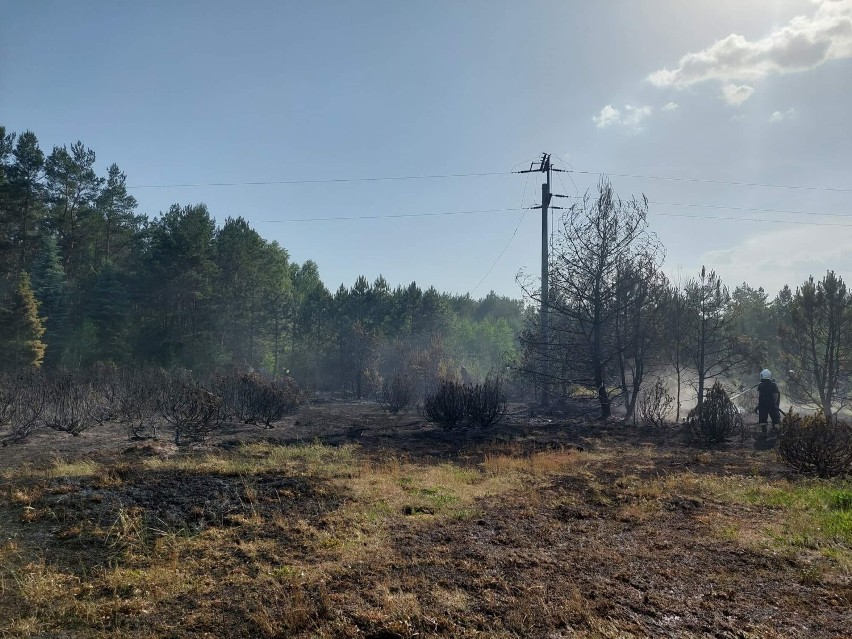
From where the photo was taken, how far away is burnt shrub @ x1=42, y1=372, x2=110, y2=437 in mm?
13406

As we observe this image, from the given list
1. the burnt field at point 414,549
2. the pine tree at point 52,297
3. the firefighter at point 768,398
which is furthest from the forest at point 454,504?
the pine tree at point 52,297

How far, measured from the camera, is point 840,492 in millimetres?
7465

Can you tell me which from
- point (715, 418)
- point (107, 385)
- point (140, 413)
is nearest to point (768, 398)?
point (715, 418)

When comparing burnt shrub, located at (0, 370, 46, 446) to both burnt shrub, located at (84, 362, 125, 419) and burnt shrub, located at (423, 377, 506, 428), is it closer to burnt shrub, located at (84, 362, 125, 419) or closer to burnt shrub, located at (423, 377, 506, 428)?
burnt shrub, located at (84, 362, 125, 419)

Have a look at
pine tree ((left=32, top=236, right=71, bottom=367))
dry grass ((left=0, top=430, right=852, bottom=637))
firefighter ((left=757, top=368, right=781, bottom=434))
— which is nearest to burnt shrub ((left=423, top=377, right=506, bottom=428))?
dry grass ((left=0, top=430, right=852, bottom=637))

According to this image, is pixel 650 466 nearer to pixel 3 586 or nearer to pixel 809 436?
pixel 809 436

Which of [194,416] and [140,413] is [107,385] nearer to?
[140,413]

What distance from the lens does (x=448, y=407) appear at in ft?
52.3

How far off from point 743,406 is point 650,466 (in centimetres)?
2169

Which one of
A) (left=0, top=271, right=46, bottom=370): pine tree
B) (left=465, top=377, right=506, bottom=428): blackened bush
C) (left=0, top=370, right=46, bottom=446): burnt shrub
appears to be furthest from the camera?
(left=0, top=271, right=46, bottom=370): pine tree

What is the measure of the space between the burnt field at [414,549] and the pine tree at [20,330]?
1971 cm

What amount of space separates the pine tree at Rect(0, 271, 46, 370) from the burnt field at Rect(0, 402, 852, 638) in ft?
64.7

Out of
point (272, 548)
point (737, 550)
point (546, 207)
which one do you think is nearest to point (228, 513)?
point (272, 548)

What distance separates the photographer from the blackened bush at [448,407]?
16.0 metres
